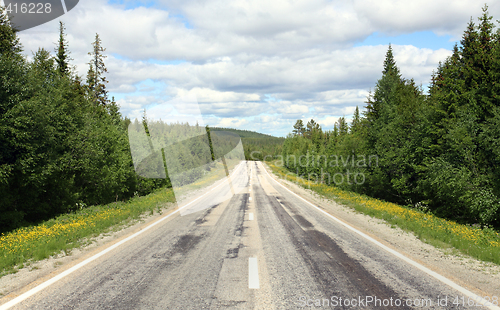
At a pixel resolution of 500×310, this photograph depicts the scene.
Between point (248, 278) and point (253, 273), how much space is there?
27 cm

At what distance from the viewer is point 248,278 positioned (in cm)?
491

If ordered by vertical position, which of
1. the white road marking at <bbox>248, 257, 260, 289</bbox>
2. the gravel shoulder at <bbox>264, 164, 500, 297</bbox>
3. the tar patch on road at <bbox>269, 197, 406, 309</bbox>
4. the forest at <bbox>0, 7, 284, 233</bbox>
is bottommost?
the gravel shoulder at <bbox>264, 164, 500, 297</bbox>

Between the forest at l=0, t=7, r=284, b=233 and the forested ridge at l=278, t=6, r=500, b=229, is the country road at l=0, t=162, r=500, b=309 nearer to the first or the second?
the forest at l=0, t=7, r=284, b=233

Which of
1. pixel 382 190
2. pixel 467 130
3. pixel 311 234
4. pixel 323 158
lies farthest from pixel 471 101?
pixel 323 158

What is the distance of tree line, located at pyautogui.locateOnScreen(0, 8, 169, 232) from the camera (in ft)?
39.9

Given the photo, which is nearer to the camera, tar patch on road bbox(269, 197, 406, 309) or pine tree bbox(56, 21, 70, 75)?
tar patch on road bbox(269, 197, 406, 309)

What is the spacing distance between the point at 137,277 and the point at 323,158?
43561 millimetres

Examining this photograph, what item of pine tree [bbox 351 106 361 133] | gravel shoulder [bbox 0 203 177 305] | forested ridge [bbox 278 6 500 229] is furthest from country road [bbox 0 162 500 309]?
pine tree [bbox 351 106 361 133]

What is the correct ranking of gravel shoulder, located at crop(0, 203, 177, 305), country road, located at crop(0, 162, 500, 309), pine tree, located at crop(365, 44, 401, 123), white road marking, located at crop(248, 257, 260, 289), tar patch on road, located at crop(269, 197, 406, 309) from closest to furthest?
country road, located at crop(0, 162, 500, 309) < tar patch on road, located at crop(269, 197, 406, 309) < gravel shoulder, located at crop(0, 203, 177, 305) < white road marking, located at crop(248, 257, 260, 289) < pine tree, located at crop(365, 44, 401, 123)

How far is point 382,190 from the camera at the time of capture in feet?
94.5

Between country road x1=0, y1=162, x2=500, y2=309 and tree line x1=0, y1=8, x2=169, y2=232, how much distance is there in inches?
341

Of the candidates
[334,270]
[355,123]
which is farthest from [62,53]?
[355,123]

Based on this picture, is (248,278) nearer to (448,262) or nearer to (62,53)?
(448,262)

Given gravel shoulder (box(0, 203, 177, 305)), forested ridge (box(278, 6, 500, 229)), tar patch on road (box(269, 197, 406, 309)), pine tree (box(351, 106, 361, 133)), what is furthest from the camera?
pine tree (box(351, 106, 361, 133))
